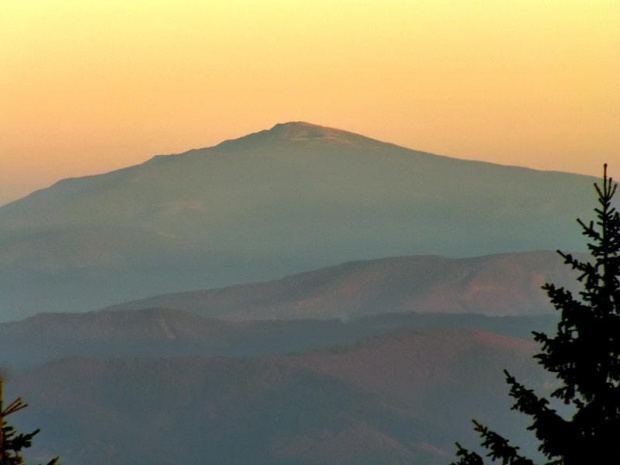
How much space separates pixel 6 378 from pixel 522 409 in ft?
10.4

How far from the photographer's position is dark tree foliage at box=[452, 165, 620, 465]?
10.5 meters

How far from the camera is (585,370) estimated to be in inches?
418

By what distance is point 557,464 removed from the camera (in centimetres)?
1066

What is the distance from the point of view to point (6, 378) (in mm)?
10867

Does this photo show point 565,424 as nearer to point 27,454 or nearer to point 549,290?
point 549,290

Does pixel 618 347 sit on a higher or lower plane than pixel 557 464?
higher

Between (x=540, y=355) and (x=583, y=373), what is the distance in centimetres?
31

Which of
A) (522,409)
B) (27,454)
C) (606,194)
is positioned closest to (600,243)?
(606,194)

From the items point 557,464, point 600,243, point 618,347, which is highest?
point 600,243

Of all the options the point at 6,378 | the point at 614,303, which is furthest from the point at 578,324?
the point at 6,378

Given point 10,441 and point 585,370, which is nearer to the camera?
point 585,370

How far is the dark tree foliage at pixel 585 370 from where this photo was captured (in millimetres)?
10477

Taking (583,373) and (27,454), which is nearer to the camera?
(583,373)

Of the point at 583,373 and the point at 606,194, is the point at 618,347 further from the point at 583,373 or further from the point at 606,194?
the point at 606,194
